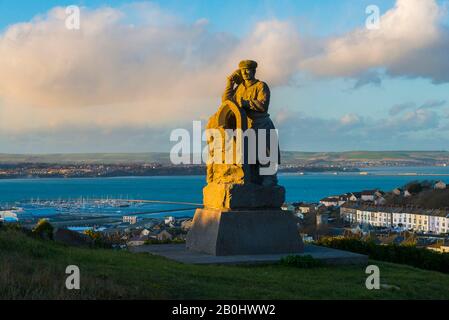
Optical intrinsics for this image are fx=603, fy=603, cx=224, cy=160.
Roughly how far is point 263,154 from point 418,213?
51612 mm

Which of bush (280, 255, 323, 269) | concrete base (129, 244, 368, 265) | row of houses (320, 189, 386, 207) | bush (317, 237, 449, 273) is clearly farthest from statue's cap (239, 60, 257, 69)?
row of houses (320, 189, 386, 207)

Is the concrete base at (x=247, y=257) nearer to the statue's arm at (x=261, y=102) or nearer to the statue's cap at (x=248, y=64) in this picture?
the statue's arm at (x=261, y=102)

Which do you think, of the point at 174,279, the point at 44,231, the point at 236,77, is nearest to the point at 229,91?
the point at 236,77

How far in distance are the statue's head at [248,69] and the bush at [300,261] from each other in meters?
4.15

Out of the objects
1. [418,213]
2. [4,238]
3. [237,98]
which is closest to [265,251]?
[237,98]

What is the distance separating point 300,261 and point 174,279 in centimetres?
329

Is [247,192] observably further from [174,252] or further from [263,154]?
[174,252]

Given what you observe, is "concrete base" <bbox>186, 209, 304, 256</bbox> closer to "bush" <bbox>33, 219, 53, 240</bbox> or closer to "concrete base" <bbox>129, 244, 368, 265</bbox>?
"concrete base" <bbox>129, 244, 368, 265</bbox>

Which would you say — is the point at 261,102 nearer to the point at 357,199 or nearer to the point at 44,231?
the point at 44,231

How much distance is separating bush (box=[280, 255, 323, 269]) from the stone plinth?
5.29 ft

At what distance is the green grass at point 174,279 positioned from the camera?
6.36 metres

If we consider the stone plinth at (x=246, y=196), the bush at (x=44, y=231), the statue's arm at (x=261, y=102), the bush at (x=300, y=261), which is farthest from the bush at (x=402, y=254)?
the bush at (x=44, y=231)

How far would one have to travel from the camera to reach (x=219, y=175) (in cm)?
1259

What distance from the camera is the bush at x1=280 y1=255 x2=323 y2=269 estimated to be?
1052 centimetres
